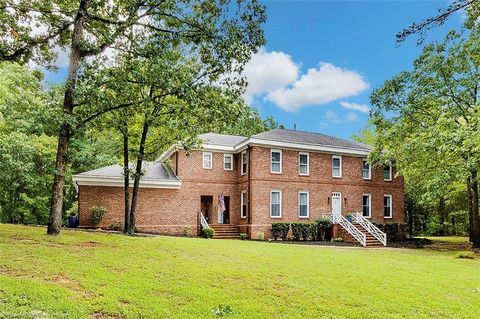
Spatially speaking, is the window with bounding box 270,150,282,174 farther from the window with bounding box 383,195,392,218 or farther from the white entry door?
the window with bounding box 383,195,392,218

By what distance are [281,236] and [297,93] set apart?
27480 millimetres

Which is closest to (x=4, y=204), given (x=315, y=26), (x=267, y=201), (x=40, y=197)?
(x=40, y=197)

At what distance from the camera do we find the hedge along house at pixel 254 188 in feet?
78.6

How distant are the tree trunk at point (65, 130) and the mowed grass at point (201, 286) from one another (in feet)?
5.95

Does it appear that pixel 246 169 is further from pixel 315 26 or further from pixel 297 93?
pixel 297 93

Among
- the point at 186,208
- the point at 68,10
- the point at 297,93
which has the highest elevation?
the point at 297,93

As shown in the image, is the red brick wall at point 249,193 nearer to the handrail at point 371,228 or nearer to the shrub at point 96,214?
the shrub at point 96,214

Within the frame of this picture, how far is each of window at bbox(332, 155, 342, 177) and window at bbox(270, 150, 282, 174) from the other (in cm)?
424

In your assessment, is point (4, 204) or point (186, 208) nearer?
point (186, 208)

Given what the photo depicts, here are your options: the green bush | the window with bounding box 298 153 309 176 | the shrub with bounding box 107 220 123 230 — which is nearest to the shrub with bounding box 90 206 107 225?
the shrub with bounding box 107 220 123 230

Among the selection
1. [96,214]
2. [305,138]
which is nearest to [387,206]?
[305,138]

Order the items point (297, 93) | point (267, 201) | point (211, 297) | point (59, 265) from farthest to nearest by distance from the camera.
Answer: point (297, 93), point (267, 201), point (59, 265), point (211, 297)

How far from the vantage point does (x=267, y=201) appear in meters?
25.2

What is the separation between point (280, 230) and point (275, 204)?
6.37 ft
